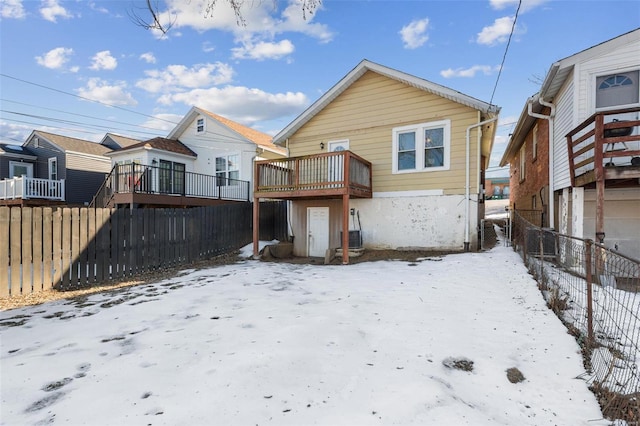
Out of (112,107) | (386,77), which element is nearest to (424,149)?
(386,77)

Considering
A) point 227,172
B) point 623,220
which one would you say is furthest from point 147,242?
point 623,220

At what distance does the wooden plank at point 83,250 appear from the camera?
7340 millimetres

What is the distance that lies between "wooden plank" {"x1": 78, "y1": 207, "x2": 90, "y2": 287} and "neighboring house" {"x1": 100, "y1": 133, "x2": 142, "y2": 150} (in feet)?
56.8

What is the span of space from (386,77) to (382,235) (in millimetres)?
5361

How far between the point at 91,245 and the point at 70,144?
Result: 56.9 ft

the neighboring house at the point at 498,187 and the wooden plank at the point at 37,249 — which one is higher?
the neighboring house at the point at 498,187

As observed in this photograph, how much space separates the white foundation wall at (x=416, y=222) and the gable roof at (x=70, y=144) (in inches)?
737

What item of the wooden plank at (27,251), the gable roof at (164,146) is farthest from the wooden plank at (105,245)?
the gable roof at (164,146)

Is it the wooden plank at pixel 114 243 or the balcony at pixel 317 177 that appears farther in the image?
the balcony at pixel 317 177

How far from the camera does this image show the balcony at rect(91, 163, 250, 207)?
43.8 ft

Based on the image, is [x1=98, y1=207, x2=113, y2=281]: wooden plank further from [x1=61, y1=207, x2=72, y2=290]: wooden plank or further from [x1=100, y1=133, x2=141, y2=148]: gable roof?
[x1=100, y1=133, x2=141, y2=148]: gable roof

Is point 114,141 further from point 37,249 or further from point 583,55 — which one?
point 583,55

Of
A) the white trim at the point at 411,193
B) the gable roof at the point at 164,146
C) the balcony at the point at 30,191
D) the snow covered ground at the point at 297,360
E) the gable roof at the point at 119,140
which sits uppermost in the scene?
the gable roof at the point at 119,140

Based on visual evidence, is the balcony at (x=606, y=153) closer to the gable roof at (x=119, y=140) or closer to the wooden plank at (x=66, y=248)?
the wooden plank at (x=66, y=248)
